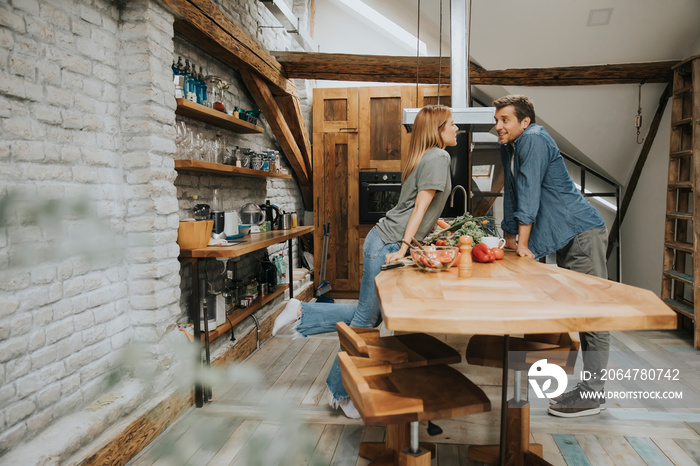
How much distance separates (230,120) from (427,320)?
2432 mm

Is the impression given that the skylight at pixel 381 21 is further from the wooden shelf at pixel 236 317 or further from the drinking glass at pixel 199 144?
the wooden shelf at pixel 236 317

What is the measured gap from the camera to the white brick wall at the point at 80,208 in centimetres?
167

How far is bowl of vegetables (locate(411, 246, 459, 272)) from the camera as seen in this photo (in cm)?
183

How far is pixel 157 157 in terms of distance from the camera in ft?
7.63

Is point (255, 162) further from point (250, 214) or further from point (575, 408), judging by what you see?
point (575, 408)

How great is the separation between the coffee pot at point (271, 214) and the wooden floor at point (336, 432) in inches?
64.6

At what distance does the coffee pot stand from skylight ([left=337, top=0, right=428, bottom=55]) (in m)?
3.49

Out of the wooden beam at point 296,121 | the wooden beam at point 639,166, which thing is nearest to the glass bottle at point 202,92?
the wooden beam at point 296,121

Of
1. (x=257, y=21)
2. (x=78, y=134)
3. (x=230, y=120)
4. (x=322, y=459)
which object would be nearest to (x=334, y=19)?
(x=257, y=21)

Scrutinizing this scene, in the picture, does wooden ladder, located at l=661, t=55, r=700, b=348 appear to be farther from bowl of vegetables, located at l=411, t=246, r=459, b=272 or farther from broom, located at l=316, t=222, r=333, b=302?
broom, located at l=316, t=222, r=333, b=302

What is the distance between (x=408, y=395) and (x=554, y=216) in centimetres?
145

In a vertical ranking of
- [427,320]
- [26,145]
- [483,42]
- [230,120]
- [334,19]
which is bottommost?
[427,320]

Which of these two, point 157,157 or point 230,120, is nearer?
point 157,157

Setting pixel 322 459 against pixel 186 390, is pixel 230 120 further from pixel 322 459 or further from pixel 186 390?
pixel 322 459
